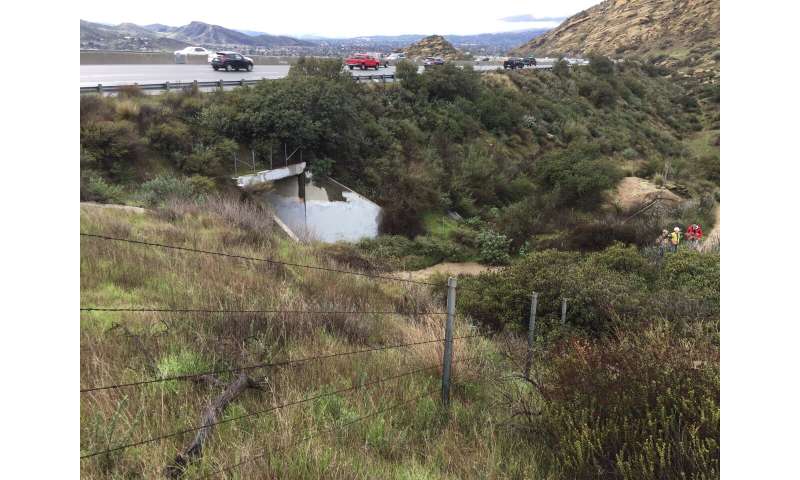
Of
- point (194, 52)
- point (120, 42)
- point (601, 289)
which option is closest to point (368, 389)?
point (601, 289)

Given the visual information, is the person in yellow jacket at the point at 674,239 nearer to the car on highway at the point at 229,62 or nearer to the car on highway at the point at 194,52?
the car on highway at the point at 229,62

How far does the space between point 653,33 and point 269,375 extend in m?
105

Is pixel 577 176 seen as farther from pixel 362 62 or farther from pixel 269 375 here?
pixel 269 375

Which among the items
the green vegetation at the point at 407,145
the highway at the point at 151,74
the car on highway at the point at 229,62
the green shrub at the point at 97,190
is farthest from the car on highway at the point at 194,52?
the green shrub at the point at 97,190

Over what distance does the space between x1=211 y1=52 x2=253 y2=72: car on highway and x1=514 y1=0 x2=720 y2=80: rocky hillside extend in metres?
53.5

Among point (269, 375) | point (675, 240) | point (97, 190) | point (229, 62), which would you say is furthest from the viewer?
point (229, 62)

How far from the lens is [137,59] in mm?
34500

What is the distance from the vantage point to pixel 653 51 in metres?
88.4

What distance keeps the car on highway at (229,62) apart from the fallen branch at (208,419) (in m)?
32.2

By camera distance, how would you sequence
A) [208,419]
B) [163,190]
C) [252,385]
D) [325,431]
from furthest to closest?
[163,190] → [252,385] → [325,431] → [208,419]

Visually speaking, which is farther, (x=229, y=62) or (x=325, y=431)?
(x=229, y=62)

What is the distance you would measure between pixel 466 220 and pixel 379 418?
20.0 m

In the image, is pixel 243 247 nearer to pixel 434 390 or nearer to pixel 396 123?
pixel 434 390

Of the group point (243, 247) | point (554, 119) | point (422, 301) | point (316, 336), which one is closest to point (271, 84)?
point (243, 247)
